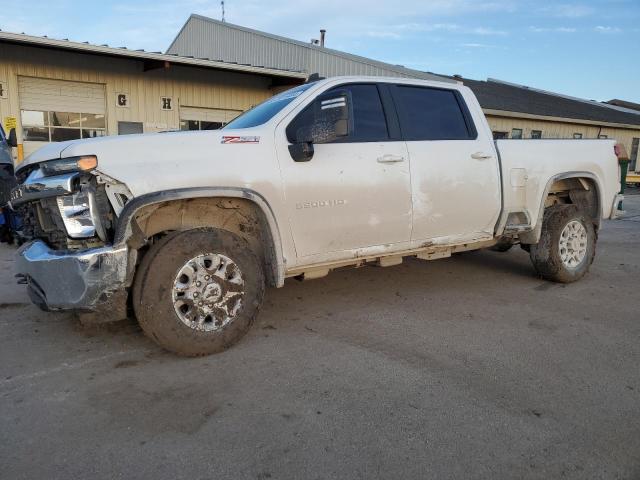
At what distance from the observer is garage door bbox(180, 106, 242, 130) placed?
1462 cm

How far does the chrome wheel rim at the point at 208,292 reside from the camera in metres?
3.42

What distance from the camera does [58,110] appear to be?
1259cm

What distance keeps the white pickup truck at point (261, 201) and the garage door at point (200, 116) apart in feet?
36.0

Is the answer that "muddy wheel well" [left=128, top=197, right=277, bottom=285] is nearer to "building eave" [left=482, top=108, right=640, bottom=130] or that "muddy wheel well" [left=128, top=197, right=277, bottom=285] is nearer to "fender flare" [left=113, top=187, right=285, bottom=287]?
"fender flare" [left=113, top=187, right=285, bottom=287]

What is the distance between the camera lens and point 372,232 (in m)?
4.21

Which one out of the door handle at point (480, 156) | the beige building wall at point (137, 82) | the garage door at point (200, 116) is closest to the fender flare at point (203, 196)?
the door handle at point (480, 156)

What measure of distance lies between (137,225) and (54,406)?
117 cm

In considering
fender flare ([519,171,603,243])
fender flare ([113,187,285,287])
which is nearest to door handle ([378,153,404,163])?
fender flare ([113,187,285,287])

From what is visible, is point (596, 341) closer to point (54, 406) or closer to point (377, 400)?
point (377, 400)

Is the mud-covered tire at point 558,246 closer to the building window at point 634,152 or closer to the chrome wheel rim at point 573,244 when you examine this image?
the chrome wheel rim at point 573,244

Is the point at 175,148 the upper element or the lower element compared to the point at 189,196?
upper

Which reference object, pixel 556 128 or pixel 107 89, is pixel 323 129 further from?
pixel 556 128

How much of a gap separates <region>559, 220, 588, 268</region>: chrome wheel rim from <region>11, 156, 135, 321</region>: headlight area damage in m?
4.48

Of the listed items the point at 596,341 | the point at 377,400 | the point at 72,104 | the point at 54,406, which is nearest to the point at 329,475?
the point at 377,400
